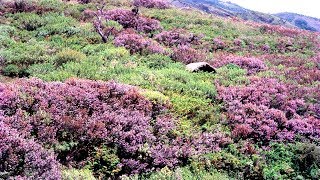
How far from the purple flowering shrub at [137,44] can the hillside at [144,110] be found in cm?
6

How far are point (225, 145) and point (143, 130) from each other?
108 inches

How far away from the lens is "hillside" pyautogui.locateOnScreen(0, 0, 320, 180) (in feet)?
30.5

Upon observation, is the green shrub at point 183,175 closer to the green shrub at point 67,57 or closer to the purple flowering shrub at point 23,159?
the purple flowering shrub at point 23,159

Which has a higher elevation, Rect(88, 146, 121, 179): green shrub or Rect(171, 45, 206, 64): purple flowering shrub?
Rect(171, 45, 206, 64): purple flowering shrub

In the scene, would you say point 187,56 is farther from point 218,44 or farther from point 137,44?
point 218,44

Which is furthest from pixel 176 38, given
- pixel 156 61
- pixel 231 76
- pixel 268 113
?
pixel 268 113

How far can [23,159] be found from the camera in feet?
26.3

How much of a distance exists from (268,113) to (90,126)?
22.0 ft

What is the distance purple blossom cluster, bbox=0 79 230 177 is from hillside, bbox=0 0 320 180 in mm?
32

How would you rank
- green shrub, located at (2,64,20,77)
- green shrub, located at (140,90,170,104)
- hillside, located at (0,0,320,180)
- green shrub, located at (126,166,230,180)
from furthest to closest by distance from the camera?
green shrub, located at (2,64,20,77) → green shrub, located at (140,90,170,104) → hillside, located at (0,0,320,180) → green shrub, located at (126,166,230,180)

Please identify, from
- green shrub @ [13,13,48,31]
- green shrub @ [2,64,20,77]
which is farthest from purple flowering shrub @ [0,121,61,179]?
green shrub @ [13,13,48,31]

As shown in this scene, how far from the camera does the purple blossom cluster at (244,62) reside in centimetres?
1888

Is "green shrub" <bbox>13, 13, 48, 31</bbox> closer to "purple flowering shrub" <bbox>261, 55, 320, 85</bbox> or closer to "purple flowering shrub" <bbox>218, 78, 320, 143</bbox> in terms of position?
"purple flowering shrub" <bbox>218, 78, 320, 143</bbox>

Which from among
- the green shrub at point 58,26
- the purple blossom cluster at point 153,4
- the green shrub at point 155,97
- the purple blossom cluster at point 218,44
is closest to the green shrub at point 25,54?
the green shrub at point 58,26
